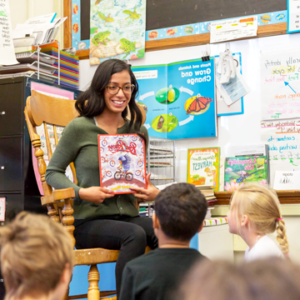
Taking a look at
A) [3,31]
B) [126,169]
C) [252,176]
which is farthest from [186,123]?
[3,31]

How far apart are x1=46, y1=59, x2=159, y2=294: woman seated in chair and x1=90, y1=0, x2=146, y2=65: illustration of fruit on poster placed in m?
1.03

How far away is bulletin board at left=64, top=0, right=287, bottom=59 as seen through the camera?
2412 mm

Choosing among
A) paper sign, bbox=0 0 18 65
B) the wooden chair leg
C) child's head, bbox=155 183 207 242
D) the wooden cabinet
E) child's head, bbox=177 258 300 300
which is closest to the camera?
child's head, bbox=177 258 300 300

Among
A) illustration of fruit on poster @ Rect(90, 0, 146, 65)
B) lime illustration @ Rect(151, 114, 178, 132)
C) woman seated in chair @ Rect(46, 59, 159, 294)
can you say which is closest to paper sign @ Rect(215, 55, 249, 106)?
lime illustration @ Rect(151, 114, 178, 132)

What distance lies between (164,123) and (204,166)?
38 centimetres

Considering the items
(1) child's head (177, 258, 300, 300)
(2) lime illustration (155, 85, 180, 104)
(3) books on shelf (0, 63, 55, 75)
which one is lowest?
(1) child's head (177, 258, 300, 300)

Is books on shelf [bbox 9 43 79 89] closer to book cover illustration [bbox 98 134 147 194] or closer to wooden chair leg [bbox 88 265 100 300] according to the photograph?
book cover illustration [bbox 98 134 147 194]

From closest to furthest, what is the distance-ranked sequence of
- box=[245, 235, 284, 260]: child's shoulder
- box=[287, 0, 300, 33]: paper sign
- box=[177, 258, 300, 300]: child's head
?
box=[177, 258, 300, 300]: child's head → box=[245, 235, 284, 260]: child's shoulder → box=[287, 0, 300, 33]: paper sign

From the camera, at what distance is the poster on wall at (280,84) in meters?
2.34

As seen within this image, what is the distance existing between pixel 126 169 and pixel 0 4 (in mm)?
1303

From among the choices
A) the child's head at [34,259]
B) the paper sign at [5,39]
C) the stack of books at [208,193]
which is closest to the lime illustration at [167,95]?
the stack of books at [208,193]

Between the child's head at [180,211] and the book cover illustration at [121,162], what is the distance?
0.50 metres

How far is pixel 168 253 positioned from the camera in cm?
107

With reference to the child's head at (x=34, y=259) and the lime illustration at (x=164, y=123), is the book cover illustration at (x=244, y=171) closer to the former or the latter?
the lime illustration at (x=164, y=123)
